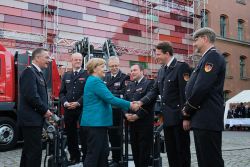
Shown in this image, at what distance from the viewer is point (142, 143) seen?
713 centimetres

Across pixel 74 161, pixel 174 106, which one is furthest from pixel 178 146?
pixel 74 161

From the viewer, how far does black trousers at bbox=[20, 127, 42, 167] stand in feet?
20.5

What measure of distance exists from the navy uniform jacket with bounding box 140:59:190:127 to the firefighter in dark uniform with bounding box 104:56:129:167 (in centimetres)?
150

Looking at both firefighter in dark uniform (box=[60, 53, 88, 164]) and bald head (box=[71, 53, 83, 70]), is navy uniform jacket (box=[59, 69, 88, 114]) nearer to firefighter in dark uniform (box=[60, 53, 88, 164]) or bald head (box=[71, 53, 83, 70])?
firefighter in dark uniform (box=[60, 53, 88, 164])

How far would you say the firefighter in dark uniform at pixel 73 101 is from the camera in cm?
823

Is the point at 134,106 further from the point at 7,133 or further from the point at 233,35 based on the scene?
the point at 233,35

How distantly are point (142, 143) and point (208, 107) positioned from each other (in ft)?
7.63

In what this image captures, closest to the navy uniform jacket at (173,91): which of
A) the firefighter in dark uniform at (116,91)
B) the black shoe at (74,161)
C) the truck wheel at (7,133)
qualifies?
the firefighter in dark uniform at (116,91)

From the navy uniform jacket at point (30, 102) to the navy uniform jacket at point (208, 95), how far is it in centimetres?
243

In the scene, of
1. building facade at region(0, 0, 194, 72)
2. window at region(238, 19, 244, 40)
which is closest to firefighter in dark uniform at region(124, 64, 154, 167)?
building facade at region(0, 0, 194, 72)

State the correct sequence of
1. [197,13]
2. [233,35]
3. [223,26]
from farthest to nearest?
[233,35], [223,26], [197,13]

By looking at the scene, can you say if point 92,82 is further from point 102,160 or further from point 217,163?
point 217,163

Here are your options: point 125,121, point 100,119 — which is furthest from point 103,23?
point 100,119

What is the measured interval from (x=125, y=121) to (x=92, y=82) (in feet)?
5.81
